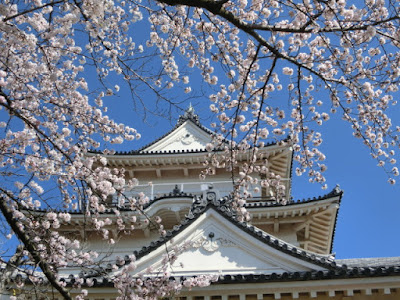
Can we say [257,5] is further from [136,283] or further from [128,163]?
[128,163]

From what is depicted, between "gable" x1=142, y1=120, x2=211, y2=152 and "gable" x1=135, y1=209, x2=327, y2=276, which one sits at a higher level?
"gable" x1=142, y1=120, x2=211, y2=152

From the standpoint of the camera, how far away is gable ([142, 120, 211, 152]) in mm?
17500

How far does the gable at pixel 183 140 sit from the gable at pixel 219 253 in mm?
8388

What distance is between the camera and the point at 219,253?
8.78m

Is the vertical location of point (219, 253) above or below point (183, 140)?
below

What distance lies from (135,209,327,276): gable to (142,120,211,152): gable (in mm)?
8388

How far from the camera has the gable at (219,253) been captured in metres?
8.31

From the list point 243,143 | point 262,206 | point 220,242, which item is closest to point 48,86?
point 243,143

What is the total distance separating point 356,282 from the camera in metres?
7.12

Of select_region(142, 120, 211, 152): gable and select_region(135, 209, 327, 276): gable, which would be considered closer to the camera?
select_region(135, 209, 327, 276): gable

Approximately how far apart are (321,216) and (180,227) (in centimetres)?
559

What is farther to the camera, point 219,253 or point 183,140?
point 183,140

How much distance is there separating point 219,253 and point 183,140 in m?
9.45

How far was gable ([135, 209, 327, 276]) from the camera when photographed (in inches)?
327
